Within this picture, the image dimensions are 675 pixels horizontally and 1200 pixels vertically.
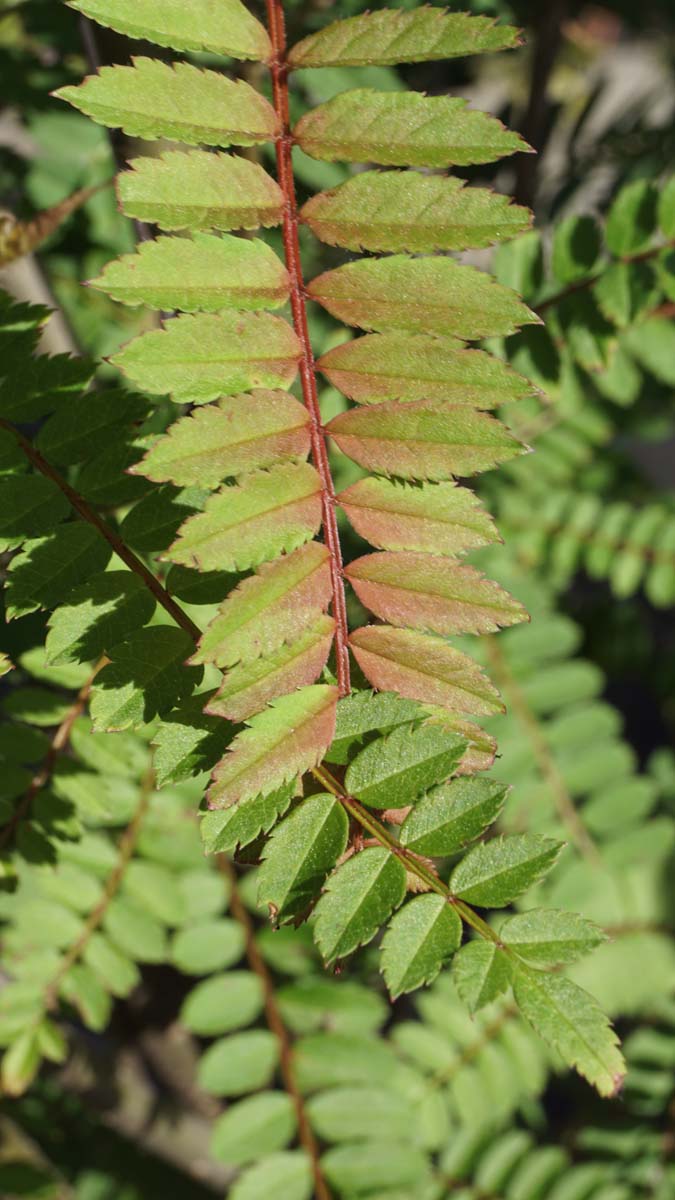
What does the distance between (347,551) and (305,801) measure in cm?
52

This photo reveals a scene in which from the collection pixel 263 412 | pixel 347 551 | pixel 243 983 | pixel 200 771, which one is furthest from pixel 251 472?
pixel 243 983

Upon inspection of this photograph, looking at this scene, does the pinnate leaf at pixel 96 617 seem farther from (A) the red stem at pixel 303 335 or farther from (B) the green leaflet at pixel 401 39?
(B) the green leaflet at pixel 401 39

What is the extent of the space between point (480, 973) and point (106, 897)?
0.54m

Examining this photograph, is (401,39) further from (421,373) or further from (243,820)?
(243,820)

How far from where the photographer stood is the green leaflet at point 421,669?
494 mm

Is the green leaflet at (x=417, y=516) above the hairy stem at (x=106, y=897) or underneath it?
above

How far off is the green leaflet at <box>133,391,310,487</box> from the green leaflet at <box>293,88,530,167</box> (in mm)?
119

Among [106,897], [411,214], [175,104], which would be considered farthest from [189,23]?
[106,897]

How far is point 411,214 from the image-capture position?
506 millimetres

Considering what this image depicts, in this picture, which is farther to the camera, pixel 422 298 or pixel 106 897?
pixel 106 897

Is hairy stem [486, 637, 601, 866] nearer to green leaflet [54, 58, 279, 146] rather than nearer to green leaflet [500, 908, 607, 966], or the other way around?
green leaflet [500, 908, 607, 966]

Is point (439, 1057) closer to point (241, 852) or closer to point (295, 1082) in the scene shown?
point (295, 1082)

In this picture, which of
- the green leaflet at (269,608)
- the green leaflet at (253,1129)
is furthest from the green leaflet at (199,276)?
the green leaflet at (253,1129)

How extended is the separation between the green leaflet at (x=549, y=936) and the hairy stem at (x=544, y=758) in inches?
28.3
